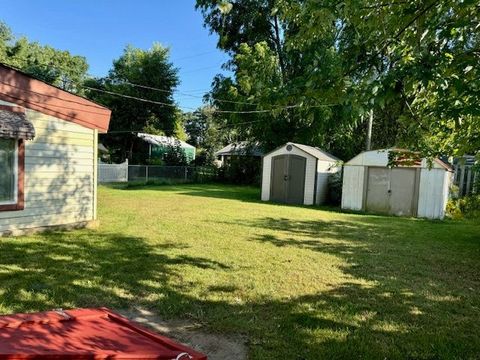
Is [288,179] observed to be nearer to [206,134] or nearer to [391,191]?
[391,191]

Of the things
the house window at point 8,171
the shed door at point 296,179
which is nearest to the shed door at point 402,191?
the shed door at point 296,179

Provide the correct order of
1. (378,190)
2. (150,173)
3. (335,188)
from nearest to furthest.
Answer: (378,190)
(335,188)
(150,173)

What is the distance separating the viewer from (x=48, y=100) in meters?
7.99

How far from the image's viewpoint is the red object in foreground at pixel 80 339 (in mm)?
2109

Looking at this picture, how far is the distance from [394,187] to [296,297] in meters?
10.9

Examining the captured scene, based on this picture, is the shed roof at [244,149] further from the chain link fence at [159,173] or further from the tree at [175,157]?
the tree at [175,157]

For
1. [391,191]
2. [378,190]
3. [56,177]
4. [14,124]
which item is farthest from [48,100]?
[391,191]

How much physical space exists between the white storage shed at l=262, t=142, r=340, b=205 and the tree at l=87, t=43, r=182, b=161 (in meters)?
16.0

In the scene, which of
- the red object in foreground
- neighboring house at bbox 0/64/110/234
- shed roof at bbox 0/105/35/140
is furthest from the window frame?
the red object in foreground

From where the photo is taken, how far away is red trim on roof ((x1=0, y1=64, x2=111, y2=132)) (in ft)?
24.3

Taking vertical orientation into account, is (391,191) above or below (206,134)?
below

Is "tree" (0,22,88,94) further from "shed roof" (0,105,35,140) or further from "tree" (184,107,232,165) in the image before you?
"shed roof" (0,105,35,140)

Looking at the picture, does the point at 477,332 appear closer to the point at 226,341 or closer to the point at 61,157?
the point at 226,341

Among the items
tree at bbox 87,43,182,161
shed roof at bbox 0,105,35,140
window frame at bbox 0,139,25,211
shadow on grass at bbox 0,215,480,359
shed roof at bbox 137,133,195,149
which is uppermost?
tree at bbox 87,43,182,161
